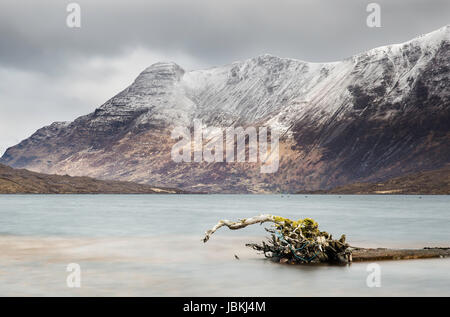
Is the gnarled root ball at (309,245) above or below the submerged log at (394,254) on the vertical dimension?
above

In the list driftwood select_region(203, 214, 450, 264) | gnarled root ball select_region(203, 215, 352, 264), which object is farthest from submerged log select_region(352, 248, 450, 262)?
gnarled root ball select_region(203, 215, 352, 264)

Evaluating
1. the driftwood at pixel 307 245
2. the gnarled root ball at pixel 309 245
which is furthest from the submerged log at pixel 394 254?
the gnarled root ball at pixel 309 245

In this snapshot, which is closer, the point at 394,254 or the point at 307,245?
the point at 307,245

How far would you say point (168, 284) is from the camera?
78.2ft

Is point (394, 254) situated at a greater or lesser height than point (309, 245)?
lesser

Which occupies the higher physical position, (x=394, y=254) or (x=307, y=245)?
(x=307, y=245)

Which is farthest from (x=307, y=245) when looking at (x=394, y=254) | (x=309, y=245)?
(x=394, y=254)

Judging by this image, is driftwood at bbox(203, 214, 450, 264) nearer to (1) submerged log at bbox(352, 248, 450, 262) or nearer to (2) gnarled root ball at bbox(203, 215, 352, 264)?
(2) gnarled root ball at bbox(203, 215, 352, 264)

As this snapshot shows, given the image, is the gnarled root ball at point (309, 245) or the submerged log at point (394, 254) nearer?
the gnarled root ball at point (309, 245)

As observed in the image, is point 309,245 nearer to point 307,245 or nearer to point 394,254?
point 307,245

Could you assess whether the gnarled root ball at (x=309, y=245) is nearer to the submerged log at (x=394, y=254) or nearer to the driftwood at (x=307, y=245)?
the driftwood at (x=307, y=245)

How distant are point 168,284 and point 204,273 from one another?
12.3 feet

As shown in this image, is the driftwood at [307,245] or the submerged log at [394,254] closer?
the driftwood at [307,245]
